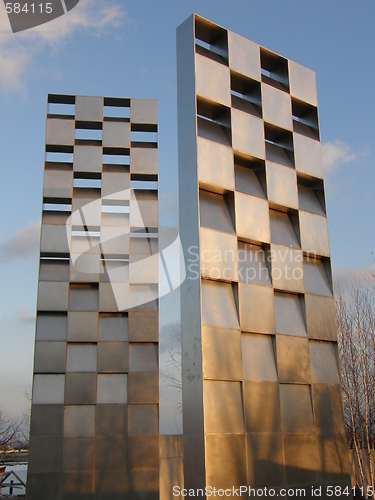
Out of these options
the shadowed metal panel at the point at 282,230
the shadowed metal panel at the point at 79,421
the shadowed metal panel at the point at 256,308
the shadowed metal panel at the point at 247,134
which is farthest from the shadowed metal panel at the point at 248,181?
the shadowed metal panel at the point at 79,421

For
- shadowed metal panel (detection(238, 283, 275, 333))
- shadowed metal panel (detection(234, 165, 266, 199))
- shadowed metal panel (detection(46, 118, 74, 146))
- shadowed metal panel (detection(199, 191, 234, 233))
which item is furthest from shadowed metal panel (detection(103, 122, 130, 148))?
shadowed metal panel (detection(238, 283, 275, 333))

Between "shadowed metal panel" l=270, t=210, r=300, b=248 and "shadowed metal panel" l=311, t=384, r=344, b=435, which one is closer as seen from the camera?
"shadowed metal panel" l=311, t=384, r=344, b=435

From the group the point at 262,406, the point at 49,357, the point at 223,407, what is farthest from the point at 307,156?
the point at 49,357

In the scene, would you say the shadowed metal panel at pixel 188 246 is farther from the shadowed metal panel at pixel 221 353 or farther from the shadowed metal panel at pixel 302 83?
the shadowed metal panel at pixel 302 83

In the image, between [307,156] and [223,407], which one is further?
[307,156]

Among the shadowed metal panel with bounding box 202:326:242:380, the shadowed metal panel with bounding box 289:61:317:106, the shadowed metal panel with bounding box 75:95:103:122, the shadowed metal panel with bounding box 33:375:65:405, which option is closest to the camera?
the shadowed metal panel with bounding box 202:326:242:380

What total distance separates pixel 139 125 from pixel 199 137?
458 inches

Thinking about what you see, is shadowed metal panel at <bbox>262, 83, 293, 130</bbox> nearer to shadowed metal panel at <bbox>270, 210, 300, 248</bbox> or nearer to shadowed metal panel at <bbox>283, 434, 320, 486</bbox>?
shadowed metal panel at <bbox>270, 210, 300, 248</bbox>

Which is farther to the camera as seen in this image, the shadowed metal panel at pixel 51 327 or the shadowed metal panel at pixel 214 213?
the shadowed metal panel at pixel 51 327

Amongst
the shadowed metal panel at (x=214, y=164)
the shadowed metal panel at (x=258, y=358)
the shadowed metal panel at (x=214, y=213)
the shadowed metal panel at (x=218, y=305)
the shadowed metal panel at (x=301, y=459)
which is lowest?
the shadowed metal panel at (x=301, y=459)

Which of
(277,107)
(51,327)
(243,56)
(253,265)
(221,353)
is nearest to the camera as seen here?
(221,353)

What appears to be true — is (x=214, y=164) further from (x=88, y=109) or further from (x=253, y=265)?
(x=88, y=109)

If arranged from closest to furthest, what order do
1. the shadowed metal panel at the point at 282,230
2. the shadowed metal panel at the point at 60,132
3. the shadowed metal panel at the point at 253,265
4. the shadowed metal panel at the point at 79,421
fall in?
the shadowed metal panel at the point at 253,265, the shadowed metal panel at the point at 282,230, the shadowed metal panel at the point at 79,421, the shadowed metal panel at the point at 60,132

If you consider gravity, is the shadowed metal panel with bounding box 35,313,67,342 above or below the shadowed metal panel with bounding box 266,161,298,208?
below
